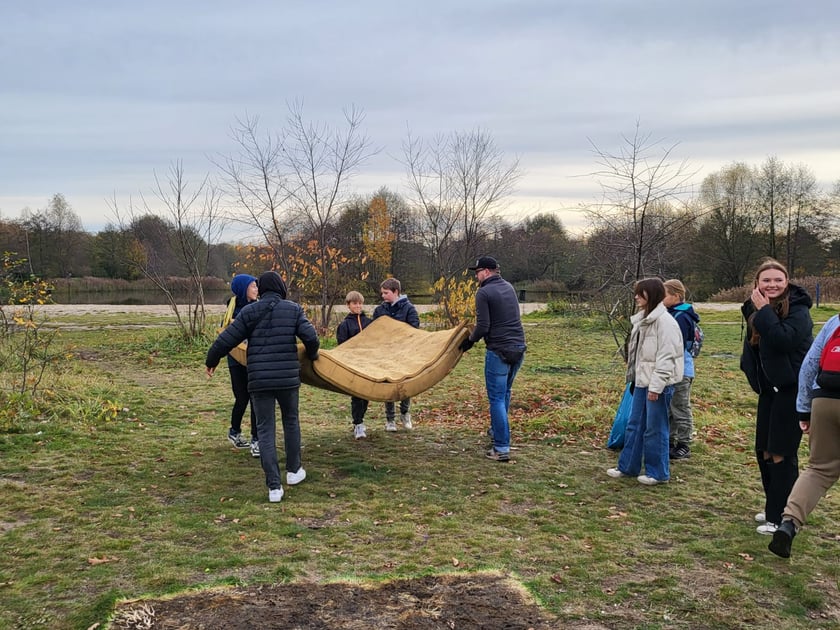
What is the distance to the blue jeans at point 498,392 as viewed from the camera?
19.6ft

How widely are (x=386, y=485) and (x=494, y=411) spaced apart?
1.27m

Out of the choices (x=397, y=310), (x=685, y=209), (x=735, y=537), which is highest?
(x=685, y=209)

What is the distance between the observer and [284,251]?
17.2 m

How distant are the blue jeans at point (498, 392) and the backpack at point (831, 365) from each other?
2.67 meters

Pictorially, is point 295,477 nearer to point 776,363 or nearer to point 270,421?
point 270,421

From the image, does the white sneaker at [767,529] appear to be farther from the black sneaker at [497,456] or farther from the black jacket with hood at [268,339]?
the black jacket with hood at [268,339]

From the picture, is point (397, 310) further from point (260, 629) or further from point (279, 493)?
point (260, 629)

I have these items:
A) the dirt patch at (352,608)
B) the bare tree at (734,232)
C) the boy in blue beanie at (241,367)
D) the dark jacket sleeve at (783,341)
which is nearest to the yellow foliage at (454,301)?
the boy in blue beanie at (241,367)

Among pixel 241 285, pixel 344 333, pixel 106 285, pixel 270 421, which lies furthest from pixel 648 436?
pixel 106 285

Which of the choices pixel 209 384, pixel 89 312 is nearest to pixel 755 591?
pixel 209 384

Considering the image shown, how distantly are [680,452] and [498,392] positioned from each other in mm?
1806

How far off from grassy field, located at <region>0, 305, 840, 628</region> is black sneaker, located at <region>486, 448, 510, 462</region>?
0.08 m

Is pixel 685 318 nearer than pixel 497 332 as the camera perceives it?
Yes

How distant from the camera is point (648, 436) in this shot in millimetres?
5383
